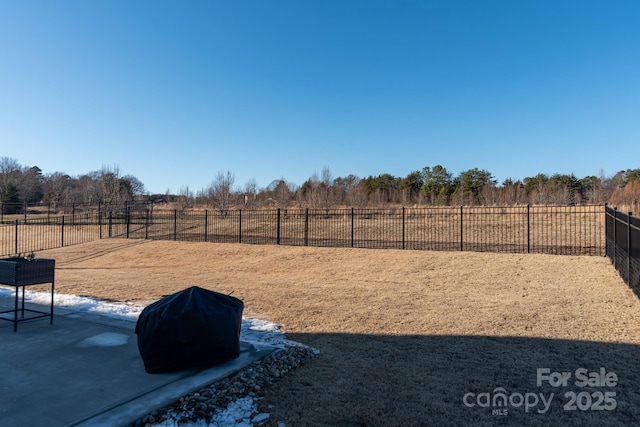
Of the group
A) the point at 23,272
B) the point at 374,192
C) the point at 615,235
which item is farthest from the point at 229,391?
the point at 374,192

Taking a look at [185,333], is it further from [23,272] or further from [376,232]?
[376,232]

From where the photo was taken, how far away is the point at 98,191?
42.8 m

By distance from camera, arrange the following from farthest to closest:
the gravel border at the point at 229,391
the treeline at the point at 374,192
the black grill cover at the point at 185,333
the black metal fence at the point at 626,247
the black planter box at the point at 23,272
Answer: the treeline at the point at 374,192
the black metal fence at the point at 626,247
the black planter box at the point at 23,272
the black grill cover at the point at 185,333
the gravel border at the point at 229,391

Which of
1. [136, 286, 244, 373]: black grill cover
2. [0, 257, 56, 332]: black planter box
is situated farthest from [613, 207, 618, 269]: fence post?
[0, 257, 56, 332]: black planter box

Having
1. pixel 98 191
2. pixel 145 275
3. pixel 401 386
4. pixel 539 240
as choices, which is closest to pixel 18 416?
pixel 401 386

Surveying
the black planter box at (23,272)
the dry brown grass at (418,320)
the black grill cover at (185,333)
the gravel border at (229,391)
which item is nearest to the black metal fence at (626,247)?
the dry brown grass at (418,320)

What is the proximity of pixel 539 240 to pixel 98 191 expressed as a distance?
42.4 m

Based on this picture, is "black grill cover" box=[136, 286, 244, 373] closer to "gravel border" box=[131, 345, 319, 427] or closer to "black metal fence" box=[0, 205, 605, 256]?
"gravel border" box=[131, 345, 319, 427]

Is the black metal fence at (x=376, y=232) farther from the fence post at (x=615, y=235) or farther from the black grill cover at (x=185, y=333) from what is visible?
the black grill cover at (x=185, y=333)

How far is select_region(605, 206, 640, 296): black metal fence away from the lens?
25.6 ft

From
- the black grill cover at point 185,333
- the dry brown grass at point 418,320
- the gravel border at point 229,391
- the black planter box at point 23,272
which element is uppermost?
the black planter box at point 23,272

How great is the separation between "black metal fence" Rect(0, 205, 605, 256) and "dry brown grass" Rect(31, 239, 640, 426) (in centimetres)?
259

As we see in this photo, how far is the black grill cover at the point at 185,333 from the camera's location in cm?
390

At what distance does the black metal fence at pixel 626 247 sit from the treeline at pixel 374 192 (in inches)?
517
